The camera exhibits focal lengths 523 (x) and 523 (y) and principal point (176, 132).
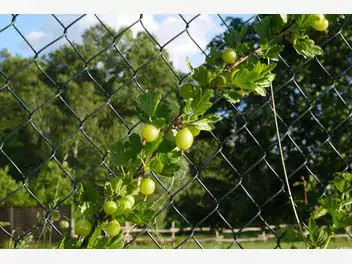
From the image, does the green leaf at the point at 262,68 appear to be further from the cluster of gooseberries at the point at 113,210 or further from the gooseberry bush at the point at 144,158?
the cluster of gooseberries at the point at 113,210

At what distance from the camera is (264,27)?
2.05 ft

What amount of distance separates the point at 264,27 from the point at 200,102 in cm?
22

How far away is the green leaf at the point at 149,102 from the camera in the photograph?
44 centimetres

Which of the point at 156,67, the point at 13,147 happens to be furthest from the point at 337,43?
the point at 13,147

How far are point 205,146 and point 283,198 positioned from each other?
1.42 meters

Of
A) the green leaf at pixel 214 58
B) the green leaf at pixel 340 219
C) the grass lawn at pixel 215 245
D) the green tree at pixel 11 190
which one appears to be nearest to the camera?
the green leaf at pixel 214 58

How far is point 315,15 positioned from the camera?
0.60m

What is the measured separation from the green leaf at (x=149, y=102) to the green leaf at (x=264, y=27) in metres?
0.22

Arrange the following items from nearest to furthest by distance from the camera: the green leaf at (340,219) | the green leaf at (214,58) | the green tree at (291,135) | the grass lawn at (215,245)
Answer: the green leaf at (214,58), the green leaf at (340,219), the grass lawn at (215,245), the green tree at (291,135)

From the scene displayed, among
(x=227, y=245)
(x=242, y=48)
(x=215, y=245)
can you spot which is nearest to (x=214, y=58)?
(x=242, y=48)

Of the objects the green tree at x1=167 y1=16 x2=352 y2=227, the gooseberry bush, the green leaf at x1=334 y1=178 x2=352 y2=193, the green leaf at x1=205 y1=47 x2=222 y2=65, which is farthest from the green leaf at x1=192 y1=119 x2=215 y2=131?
the green tree at x1=167 y1=16 x2=352 y2=227

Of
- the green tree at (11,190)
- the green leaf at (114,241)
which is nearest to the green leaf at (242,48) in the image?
the green leaf at (114,241)

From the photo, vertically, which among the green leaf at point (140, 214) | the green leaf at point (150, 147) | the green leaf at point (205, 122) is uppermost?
the green leaf at point (150, 147)

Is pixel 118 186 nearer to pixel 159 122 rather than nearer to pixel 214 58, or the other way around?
pixel 159 122
